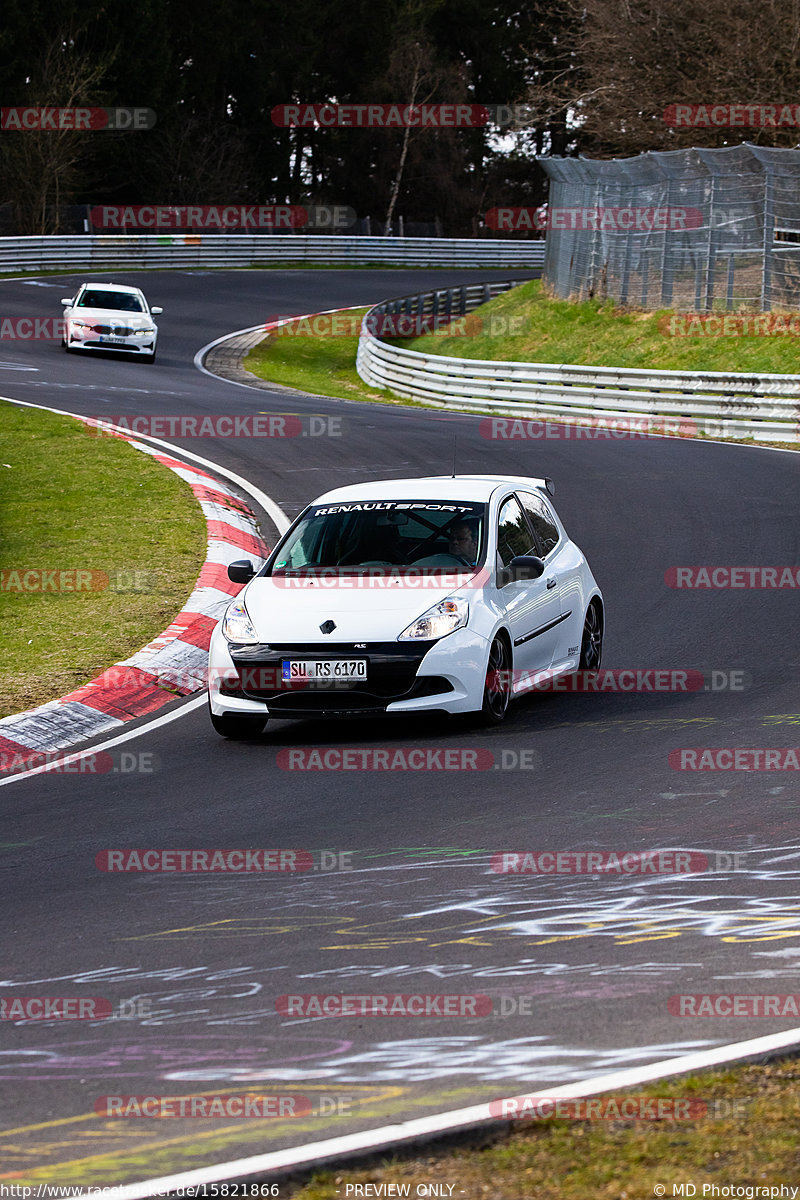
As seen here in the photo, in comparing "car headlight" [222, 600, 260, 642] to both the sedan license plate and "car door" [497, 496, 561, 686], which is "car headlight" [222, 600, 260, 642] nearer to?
the sedan license plate

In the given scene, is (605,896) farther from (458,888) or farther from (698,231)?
(698,231)

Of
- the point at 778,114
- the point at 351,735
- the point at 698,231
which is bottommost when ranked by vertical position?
the point at 351,735

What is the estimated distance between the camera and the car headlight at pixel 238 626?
9828mm

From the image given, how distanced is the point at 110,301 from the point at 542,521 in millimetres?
25153

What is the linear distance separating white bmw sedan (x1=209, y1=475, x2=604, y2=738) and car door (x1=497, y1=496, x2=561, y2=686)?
0.04 ft

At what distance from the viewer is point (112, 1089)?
15.2ft

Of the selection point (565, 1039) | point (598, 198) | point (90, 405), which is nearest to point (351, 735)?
point (565, 1039)

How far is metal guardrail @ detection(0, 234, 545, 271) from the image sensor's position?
53.7m

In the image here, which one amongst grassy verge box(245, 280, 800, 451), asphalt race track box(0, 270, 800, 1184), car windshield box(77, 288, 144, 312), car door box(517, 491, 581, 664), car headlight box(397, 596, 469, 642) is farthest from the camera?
car windshield box(77, 288, 144, 312)

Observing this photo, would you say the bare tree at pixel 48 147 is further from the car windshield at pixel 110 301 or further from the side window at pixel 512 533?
the side window at pixel 512 533

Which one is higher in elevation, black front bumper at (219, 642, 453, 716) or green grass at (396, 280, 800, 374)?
green grass at (396, 280, 800, 374)

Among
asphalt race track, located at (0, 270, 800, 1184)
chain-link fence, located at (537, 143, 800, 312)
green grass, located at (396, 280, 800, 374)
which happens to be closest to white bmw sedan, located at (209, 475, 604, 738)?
asphalt race track, located at (0, 270, 800, 1184)

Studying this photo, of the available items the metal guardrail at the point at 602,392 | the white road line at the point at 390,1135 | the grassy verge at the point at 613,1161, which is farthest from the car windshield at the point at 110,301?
the grassy verge at the point at 613,1161

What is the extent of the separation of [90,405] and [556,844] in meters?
19.9
